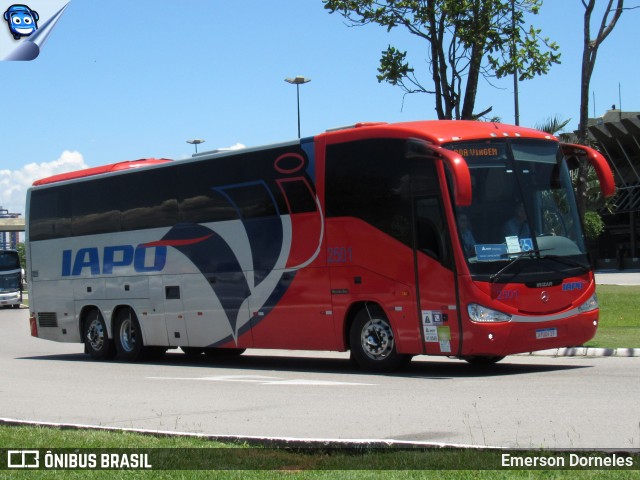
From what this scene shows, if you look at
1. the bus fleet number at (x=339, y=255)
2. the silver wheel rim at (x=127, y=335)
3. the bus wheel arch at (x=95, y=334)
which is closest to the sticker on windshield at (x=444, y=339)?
the bus fleet number at (x=339, y=255)

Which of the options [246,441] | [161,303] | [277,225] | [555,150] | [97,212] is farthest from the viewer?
[97,212]

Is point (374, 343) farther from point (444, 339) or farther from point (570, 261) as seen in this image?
point (570, 261)

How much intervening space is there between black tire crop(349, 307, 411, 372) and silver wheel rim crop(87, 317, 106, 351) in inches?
293

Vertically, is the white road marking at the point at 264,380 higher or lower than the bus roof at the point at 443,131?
lower

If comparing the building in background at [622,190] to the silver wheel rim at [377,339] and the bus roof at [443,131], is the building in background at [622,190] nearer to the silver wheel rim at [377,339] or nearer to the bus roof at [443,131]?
the bus roof at [443,131]

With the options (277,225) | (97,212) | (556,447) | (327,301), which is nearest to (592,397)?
(556,447)

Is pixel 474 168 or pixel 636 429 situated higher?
pixel 474 168

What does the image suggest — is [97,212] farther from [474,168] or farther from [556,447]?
[556,447]

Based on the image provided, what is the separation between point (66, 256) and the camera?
22.2 meters

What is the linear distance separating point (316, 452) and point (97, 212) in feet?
46.5

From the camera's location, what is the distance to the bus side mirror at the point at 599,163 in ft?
48.8

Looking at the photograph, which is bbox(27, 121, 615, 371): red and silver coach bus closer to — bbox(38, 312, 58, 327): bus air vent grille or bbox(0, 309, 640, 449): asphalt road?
bbox(0, 309, 640, 449): asphalt road

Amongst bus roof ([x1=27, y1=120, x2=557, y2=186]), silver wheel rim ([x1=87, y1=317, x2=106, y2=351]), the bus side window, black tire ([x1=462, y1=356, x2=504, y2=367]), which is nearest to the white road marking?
the bus side window

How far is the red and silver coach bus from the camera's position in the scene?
569 inches
